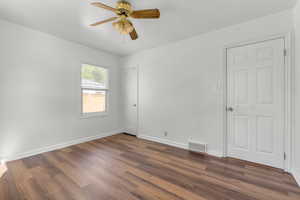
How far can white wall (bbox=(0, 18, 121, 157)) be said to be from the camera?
8.02ft

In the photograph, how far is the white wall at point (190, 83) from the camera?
245 cm

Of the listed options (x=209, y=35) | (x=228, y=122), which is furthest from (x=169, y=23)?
(x=228, y=122)

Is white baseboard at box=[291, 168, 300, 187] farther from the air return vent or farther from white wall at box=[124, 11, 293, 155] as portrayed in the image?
the air return vent

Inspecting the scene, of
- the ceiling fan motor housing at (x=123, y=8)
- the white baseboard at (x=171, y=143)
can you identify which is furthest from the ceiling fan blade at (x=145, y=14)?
the white baseboard at (x=171, y=143)

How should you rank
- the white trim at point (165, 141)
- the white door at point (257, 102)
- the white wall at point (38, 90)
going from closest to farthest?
the white door at point (257, 102) → the white wall at point (38, 90) → the white trim at point (165, 141)

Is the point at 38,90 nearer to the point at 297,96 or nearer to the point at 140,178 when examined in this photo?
the point at 140,178

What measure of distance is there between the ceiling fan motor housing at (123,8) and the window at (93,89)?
218 centimetres

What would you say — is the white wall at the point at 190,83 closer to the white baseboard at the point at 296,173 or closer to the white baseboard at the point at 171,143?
the white baseboard at the point at 171,143

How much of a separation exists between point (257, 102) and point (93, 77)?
154 inches

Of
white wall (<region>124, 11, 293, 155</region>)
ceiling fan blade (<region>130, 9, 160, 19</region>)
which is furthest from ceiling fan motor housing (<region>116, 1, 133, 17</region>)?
white wall (<region>124, 11, 293, 155</region>)

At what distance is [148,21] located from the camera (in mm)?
2412

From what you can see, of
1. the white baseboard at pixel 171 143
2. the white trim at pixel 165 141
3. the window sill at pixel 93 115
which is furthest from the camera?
the window sill at pixel 93 115

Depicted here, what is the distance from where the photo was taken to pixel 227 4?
1980mm

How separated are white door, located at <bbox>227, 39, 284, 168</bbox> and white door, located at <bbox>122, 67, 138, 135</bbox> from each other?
2547mm
